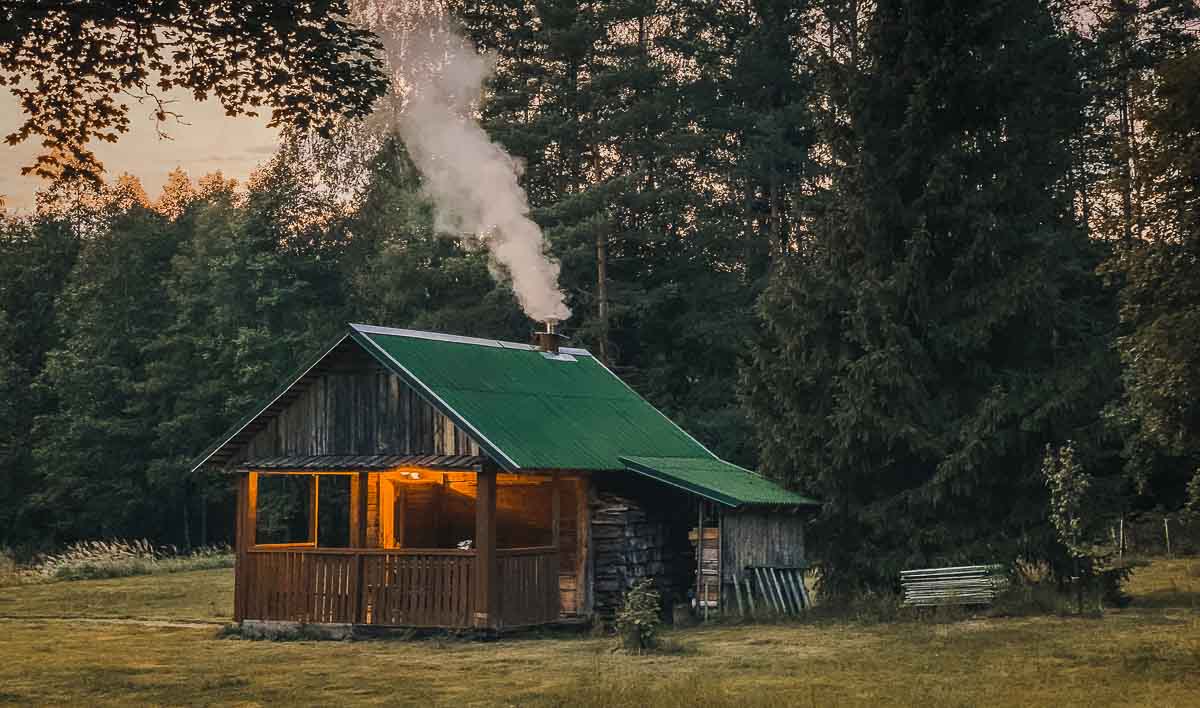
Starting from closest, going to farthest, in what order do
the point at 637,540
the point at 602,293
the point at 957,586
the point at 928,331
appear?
the point at 957,586 < the point at 637,540 < the point at 928,331 < the point at 602,293

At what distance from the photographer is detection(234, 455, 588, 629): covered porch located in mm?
24188

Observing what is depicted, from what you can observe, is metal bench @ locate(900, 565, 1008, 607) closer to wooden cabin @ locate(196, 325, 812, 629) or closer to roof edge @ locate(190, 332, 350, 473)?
wooden cabin @ locate(196, 325, 812, 629)

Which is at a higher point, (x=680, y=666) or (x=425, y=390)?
(x=425, y=390)

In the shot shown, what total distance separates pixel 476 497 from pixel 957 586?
8.76m

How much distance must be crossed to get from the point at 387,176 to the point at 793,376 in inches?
1156

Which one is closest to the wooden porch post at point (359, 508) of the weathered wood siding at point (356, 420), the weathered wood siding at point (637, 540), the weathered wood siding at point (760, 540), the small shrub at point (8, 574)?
the weathered wood siding at point (356, 420)

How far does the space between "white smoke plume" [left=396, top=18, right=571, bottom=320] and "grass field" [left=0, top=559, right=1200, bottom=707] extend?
442 inches

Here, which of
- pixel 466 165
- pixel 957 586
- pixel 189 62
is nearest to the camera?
pixel 189 62

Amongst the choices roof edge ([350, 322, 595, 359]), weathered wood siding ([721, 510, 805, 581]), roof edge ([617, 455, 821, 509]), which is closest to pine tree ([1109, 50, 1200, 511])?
roof edge ([617, 455, 821, 509])

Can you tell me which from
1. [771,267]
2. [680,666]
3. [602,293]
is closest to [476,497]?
[680,666]

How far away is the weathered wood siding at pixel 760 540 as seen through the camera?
2691cm

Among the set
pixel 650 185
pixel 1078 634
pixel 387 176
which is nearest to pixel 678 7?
pixel 650 185

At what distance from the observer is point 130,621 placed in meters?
28.4

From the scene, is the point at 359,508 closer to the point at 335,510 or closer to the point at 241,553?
the point at 241,553
